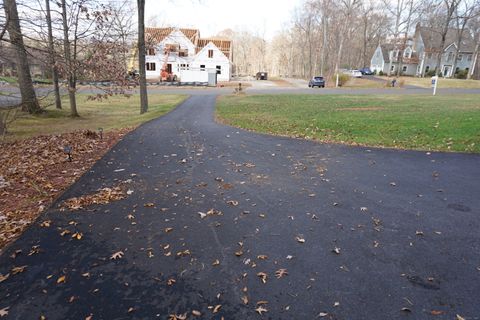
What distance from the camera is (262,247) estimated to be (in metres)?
4.17

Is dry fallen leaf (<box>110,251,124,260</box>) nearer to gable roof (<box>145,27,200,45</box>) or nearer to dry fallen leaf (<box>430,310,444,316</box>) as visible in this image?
dry fallen leaf (<box>430,310,444,316</box>)

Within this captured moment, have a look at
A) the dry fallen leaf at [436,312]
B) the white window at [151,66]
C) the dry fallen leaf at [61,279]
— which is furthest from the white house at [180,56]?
the dry fallen leaf at [436,312]

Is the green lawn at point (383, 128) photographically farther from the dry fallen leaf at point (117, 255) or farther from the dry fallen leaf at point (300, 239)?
the dry fallen leaf at point (117, 255)

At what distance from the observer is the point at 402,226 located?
4688mm

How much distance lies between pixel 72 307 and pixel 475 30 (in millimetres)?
79894

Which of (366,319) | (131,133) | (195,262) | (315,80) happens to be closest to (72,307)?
(195,262)

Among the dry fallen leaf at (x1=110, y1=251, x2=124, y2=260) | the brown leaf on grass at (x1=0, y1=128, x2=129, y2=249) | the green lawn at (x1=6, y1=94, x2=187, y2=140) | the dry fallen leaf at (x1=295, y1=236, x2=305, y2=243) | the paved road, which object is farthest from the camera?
the green lawn at (x1=6, y1=94, x2=187, y2=140)

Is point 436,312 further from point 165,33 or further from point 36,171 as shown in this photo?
point 165,33

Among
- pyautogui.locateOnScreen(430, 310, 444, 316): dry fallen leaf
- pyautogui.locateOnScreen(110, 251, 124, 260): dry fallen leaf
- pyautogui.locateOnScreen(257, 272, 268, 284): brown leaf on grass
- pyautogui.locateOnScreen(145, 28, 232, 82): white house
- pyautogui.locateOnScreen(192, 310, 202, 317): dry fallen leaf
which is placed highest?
pyautogui.locateOnScreen(145, 28, 232, 82): white house

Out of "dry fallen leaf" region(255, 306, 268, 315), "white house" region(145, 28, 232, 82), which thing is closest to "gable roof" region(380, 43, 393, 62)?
"white house" region(145, 28, 232, 82)

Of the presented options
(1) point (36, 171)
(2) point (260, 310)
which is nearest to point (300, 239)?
(2) point (260, 310)

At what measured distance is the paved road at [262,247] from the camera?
10.4 ft

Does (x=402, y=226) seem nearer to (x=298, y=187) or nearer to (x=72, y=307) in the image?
(x=298, y=187)

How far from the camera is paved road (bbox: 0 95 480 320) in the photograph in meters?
3.16
